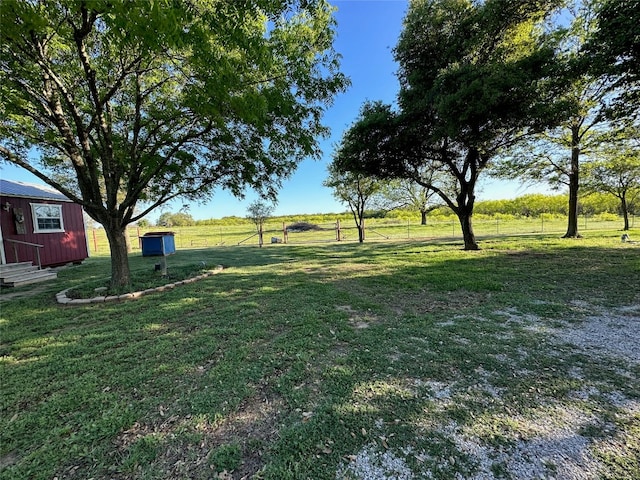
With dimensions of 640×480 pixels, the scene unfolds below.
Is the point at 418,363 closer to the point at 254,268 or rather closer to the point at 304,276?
the point at 304,276

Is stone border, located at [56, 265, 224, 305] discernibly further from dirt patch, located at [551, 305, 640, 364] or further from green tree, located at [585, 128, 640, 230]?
green tree, located at [585, 128, 640, 230]

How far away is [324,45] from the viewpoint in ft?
20.1

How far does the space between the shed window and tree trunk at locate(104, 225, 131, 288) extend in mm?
5569

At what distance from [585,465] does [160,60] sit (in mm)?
6835

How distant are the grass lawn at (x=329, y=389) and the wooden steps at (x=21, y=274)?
323 centimetres

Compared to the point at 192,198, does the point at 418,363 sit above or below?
below

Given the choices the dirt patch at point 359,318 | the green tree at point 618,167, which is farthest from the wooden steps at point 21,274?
the green tree at point 618,167

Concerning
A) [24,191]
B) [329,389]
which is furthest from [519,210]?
[24,191]

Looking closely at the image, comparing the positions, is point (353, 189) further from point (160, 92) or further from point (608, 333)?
point (608, 333)

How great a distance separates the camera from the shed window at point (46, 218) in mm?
8641

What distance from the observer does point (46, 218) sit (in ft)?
29.6

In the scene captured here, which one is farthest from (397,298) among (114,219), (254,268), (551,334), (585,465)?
(114,219)

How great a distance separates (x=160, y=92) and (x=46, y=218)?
7.05 m

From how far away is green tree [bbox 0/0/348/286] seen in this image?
3277 millimetres
